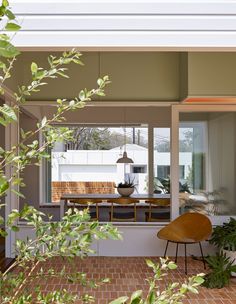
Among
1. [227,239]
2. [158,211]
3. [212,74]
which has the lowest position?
[227,239]

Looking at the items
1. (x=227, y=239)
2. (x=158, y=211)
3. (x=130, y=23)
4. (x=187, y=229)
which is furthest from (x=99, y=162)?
(x=130, y=23)

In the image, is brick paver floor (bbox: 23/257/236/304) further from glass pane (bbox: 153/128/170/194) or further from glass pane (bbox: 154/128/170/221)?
glass pane (bbox: 153/128/170/194)

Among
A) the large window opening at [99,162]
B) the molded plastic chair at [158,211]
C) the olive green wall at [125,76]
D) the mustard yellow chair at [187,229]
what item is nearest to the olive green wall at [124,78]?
the olive green wall at [125,76]

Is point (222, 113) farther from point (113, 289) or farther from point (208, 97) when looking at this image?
point (113, 289)

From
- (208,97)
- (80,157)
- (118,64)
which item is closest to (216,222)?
(208,97)

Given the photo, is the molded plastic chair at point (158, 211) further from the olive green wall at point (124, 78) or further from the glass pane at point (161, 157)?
the glass pane at point (161, 157)

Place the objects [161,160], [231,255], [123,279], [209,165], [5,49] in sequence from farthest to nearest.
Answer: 1. [161,160]
2. [209,165]
3. [231,255]
4. [123,279]
5. [5,49]

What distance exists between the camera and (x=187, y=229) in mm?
5793

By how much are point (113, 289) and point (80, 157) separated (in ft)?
25.9

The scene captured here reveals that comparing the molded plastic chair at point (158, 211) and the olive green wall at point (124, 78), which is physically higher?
the olive green wall at point (124, 78)

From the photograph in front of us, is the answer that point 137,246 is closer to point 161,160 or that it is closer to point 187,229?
point 187,229

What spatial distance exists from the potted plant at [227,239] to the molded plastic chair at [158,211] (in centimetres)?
129

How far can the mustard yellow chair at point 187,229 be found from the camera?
18.2 ft

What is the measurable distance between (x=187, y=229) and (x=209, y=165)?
4.04 feet
